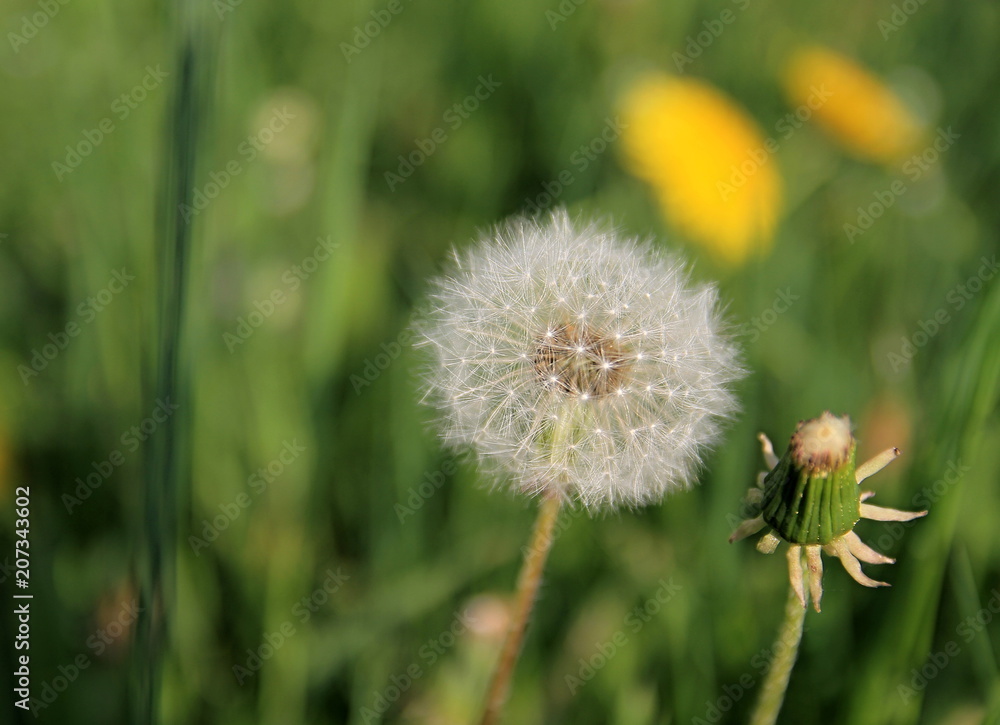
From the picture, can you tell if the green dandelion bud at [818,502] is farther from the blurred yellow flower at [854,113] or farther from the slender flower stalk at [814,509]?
the blurred yellow flower at [854,113]

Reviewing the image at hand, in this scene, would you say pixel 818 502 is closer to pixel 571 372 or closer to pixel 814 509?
pixel 814 509

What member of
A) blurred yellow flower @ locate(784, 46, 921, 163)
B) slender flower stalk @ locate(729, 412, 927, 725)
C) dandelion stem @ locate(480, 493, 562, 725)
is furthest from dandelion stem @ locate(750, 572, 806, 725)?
blurred yellow flower @ locate(784, 46, 921, 163)

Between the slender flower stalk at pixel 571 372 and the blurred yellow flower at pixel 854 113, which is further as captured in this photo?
the blurred yellow flower at pixel 854 113

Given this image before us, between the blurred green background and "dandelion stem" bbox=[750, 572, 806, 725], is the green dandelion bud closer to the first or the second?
"dandelion stem" bbox=[750, 572, 806, 725]

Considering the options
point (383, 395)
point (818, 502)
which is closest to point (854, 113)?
point (383, 395)

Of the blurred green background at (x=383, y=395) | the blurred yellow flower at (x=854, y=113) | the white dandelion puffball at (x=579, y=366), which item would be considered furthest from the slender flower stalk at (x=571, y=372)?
the blurred yellow flower at (x=854, y=113)

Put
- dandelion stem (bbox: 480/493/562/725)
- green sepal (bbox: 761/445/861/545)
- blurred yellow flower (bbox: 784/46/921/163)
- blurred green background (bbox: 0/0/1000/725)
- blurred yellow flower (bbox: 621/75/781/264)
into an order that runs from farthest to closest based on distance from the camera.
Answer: blurred yellow flower (bbox: 784/46/921/163) → blurred yellow flower (bbox: 621/75/781/264) → blurred green background (bbox: 0/0/1000/725) → dandelion stem (bbox: 480/493/562/725) → green sepal (bbox: 761/445/861/545)
